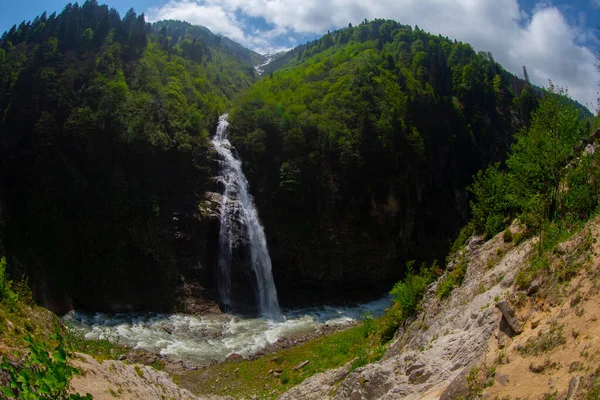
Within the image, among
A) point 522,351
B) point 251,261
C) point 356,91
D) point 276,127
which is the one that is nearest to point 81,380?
point 522,351

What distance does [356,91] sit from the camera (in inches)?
1843

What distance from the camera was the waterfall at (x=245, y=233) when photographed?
107 feet

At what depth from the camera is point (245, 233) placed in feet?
112

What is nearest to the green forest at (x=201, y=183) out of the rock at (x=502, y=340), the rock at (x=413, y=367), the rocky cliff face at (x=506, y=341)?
the rocky cliff face at (x=506, y=341)

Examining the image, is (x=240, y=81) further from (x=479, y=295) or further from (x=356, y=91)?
(x=479, y=295)

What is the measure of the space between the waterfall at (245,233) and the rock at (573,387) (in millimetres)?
26795

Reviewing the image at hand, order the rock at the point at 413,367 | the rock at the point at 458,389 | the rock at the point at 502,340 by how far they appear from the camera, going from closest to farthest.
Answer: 1. the rock at the point at 458,389
2. the rock at the point at 502,340
3. the rock at the point at 413,367

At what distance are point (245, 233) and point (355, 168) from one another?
12.4 meters

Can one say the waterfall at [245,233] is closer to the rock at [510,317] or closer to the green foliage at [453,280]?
the green foliage at [453,280]

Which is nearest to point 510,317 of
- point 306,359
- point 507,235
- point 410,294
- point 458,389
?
point 458,389

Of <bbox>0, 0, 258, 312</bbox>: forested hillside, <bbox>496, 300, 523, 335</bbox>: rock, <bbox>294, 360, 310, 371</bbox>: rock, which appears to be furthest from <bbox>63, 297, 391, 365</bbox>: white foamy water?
<bbox>496, 300, 523, 335</bbox>: rock

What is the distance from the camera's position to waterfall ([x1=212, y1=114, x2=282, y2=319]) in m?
32.5

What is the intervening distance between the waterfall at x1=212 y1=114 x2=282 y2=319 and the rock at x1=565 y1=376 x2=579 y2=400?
26.8m

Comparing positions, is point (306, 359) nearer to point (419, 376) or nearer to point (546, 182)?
Answer: point (419, 376)
